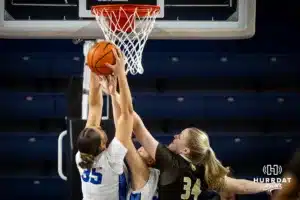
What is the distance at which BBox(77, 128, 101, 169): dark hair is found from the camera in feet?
8.64

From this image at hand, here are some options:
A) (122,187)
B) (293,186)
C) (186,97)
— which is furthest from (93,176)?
(186,97)

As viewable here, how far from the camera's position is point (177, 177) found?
2738 millimetres

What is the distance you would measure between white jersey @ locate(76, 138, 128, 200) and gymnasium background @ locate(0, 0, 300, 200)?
10.6 feet

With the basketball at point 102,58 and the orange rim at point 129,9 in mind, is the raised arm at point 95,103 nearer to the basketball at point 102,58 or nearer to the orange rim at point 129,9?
the basketball at point 102,58

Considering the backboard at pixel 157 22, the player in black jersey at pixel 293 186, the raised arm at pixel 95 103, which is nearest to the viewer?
the player in black jersey at pixel 293 186

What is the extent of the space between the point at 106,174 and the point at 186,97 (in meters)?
3.51

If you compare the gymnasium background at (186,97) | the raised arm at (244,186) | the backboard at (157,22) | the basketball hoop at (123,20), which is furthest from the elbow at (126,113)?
the gymnasium background at (186,97)

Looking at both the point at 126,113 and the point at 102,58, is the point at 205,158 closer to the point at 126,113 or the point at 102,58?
the point at 126,113

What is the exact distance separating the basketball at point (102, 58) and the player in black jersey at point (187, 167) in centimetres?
35

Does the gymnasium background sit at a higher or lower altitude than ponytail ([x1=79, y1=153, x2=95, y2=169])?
lower

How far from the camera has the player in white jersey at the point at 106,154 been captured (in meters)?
2.64

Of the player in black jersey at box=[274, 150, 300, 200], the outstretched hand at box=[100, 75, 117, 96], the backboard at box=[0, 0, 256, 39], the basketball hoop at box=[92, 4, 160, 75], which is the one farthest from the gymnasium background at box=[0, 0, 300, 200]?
the player in black jersey at box=[274, 150, 300, 200]

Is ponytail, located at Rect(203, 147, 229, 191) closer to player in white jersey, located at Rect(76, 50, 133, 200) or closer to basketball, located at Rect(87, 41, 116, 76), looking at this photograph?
player in white jersey, located at Rect(76, 50, 133, 200)

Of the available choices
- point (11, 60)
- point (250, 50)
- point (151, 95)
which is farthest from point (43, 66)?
point (250, 50)
